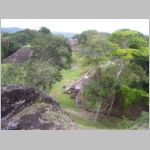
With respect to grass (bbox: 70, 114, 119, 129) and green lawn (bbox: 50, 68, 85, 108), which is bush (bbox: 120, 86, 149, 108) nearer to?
grass (bbox: 70, 114, 119, 129)

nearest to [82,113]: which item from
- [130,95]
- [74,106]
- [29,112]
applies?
[74,106]

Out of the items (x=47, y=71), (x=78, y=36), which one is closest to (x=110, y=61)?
(x=47, y=71)

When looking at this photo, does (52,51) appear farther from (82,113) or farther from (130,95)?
(130,95)

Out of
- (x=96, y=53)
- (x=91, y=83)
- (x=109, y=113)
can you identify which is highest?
(x=96, y=53)

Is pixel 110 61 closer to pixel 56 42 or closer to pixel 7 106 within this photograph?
pixel 56 42

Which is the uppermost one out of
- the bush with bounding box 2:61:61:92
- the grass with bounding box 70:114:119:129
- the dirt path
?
the bush with bounding box 2:61:61:92

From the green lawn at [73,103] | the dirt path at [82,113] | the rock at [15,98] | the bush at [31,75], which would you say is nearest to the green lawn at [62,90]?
the green lawn at [73,103]

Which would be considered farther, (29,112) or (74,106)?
(74,106)

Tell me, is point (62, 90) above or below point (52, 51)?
below

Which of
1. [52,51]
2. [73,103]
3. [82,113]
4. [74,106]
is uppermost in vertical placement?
[52,51]

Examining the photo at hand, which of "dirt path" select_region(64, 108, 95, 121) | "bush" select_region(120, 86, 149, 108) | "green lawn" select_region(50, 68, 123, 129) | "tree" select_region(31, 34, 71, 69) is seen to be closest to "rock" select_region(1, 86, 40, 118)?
"green lawn" select_region(50, 68, 123, 129)

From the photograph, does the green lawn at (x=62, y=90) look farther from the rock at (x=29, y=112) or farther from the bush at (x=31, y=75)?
the rock at (x=29, y=112)
